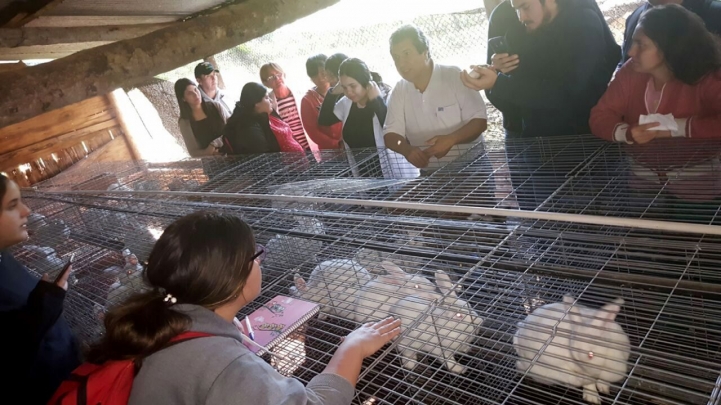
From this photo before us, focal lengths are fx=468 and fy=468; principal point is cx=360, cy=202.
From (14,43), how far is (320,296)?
2.76 meters

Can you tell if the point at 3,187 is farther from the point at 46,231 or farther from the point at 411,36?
the point at 411,36

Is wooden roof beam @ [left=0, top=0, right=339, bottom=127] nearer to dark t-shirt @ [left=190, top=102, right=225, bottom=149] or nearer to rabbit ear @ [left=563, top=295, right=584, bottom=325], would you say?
dark t-shirt @ [left=190, top=102, right=225, bottom=149]

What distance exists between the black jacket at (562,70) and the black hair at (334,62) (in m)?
1.07

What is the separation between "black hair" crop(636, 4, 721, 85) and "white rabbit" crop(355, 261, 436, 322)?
→ 1044mm

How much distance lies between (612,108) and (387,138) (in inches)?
38.2

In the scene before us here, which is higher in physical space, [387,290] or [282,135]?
[282,135]

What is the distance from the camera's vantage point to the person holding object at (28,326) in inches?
50.2

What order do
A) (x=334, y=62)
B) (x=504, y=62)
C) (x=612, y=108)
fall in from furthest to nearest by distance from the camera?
1. (x=334, y=62)
2. (x=504, y=62)
3. (x=612, y=108)

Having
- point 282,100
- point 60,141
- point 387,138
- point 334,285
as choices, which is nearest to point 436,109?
point 387,138

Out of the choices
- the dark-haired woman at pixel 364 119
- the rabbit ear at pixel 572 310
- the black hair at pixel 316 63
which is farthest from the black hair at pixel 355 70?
the rabbit ear at pixel 572 310

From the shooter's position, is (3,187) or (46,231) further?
(46,231)

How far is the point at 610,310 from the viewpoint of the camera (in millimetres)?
1059

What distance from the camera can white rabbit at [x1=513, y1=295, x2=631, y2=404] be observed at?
0.98 m

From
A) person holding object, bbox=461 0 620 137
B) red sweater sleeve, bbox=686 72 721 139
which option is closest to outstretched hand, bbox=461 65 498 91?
person holding object, bbox=461 0 620 137
